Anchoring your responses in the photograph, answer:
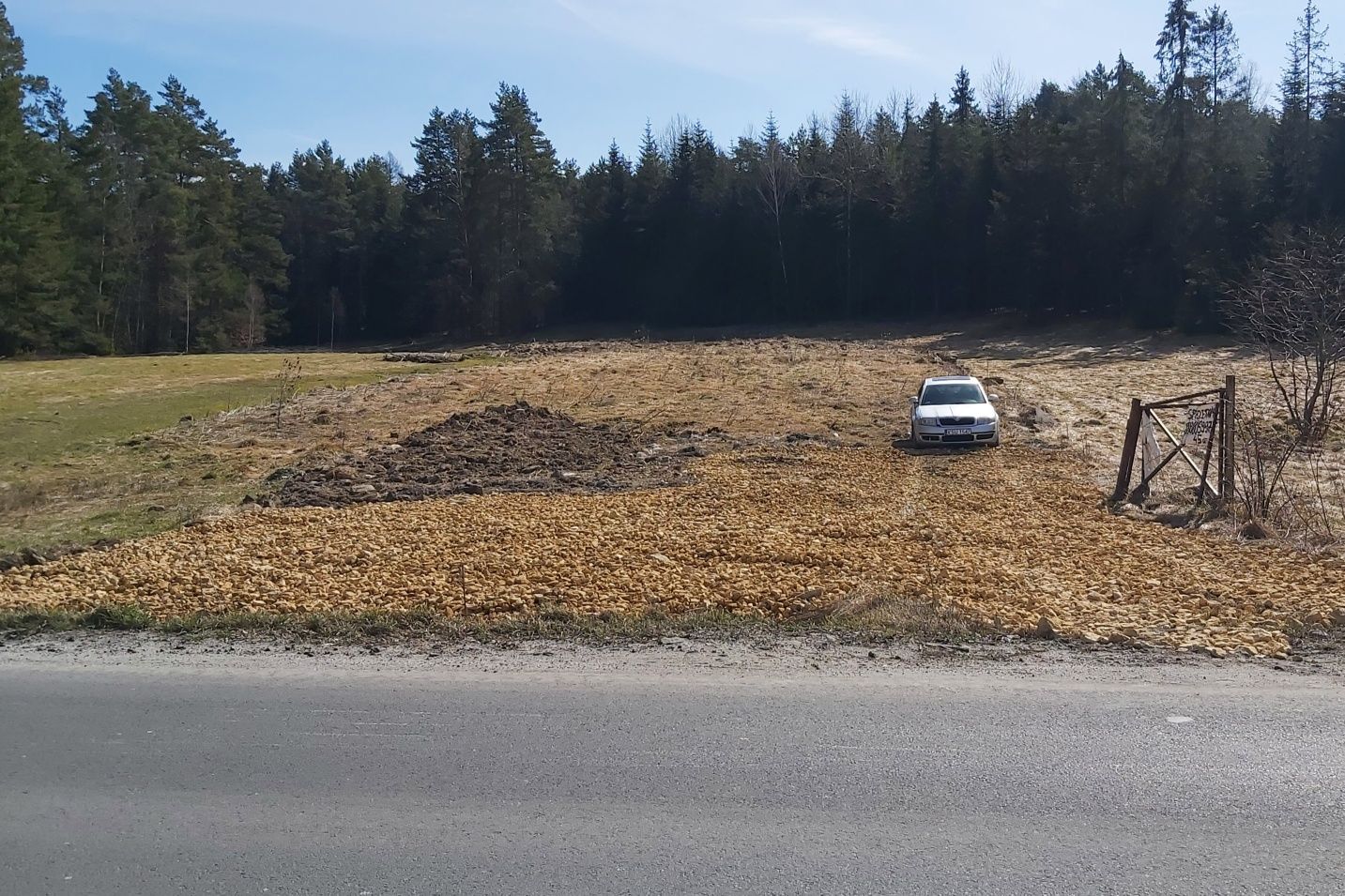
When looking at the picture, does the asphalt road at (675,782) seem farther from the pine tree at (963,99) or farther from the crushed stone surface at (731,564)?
the pine tree at (963,99)

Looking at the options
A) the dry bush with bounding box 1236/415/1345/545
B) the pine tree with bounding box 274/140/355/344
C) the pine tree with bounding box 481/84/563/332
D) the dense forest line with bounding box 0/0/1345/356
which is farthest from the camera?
the pine tree with bounding box 274/140/355/344

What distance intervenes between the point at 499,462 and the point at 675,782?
598 inches

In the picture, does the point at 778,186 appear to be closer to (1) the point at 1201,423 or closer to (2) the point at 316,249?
(2) the point at 316,249

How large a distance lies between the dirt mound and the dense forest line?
3366 centimetres

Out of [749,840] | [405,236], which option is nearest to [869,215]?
[405,236]

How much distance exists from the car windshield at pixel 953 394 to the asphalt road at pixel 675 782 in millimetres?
17042

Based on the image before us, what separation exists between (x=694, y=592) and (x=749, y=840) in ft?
17.0

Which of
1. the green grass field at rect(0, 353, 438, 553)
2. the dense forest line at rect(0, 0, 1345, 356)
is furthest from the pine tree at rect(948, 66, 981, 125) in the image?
the green grass field at rect(0, 353, 438, 553)

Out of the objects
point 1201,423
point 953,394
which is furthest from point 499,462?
point 1201,423

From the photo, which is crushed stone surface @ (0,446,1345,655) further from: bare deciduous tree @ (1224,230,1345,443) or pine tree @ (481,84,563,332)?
pine tree @ (481,84,563,332)

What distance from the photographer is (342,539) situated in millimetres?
13031

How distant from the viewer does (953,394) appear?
2452 centimetres

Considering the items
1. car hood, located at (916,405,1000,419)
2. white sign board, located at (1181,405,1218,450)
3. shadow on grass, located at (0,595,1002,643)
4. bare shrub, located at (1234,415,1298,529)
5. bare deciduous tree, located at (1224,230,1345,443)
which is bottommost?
shadow on grass, located at (0,595,1002,643)

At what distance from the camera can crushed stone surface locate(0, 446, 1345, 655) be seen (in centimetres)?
946
